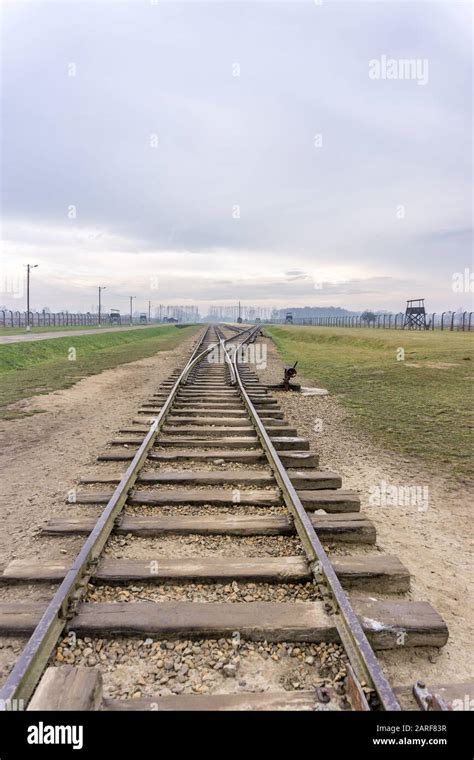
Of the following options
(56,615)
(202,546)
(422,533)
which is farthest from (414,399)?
(56,615)

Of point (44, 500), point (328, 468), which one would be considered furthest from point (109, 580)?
point (328, 468)

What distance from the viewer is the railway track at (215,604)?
6.57ft

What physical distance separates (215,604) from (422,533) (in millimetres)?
2269

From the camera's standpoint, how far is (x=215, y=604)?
2613 mm

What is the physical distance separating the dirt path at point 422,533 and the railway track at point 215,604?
0.46 ft

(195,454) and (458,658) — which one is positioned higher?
(195,454)

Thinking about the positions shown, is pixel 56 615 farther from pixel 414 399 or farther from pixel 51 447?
pixel 414 399

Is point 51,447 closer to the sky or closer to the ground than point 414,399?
closer to the ground

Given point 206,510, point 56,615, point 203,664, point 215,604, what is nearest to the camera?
point 203,664

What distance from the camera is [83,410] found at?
924cm

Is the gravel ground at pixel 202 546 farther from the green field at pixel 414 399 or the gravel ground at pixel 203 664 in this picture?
the green field at pixel 414 399

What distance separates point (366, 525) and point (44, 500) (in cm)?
305

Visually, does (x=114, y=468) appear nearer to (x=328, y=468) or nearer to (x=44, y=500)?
(x=44, y=500)
